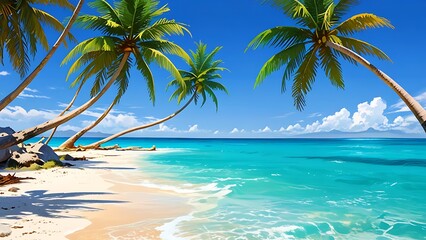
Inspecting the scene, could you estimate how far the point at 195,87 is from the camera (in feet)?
117

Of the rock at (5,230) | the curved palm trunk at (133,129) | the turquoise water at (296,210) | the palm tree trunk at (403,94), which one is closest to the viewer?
the rock at (5,230)

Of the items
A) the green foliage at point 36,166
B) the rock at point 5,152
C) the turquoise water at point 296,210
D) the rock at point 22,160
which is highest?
the rock at point 5,152

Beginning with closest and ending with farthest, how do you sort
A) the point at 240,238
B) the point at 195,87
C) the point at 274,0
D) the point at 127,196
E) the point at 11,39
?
the point at 240,238 → the point at 127,196 → the point at 11,39 → the point at 274,0 → the point at 195,87

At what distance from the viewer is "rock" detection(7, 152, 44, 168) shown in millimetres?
13836

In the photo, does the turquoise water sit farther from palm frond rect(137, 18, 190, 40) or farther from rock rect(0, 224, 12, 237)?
palm frond rect(137, 18, 190, 40)

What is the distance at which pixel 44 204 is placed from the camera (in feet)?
24.5

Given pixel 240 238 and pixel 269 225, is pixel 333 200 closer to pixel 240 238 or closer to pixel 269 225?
pixel 269 225

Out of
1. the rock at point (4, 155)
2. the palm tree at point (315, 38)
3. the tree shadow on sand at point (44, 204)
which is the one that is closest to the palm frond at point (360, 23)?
the palm tree at point (315, 38)

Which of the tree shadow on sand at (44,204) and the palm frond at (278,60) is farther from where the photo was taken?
the palm frond at (278,60)

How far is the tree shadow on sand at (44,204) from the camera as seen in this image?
258 inches

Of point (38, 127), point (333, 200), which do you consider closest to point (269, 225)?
point (333, 200)

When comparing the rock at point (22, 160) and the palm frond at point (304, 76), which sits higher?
the palm frond at point (304, 76)

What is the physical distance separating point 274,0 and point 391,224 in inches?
369

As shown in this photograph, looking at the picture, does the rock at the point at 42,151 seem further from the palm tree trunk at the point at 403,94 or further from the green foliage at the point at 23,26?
the palm tree trunk at the point at 403,94
